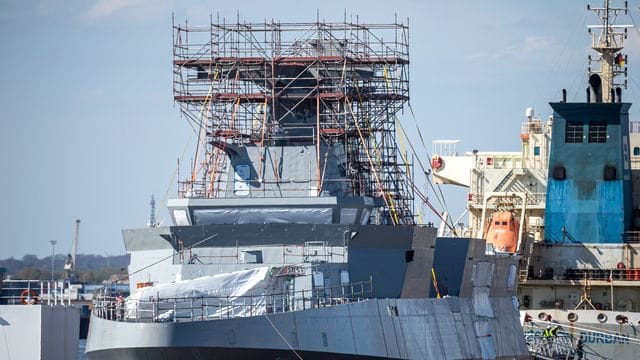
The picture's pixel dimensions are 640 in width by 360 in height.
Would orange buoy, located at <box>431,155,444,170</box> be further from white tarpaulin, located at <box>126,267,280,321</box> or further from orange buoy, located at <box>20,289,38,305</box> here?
white tarpaulin, located at <box>126,267,280,321</box>

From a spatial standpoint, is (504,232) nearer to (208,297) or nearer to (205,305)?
(208,297)

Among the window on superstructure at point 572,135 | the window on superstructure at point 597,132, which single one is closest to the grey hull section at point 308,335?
the window on superstructure at point 572,135

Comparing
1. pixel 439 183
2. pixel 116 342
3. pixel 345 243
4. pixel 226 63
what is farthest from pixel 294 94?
pixel 439 183

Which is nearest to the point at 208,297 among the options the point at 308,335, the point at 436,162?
the point at 308,335

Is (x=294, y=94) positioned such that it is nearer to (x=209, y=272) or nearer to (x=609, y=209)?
(x=209, y=272)

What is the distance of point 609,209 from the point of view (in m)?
71.2

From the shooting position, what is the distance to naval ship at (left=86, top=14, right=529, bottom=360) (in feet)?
147

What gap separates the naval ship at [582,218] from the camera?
68062mm

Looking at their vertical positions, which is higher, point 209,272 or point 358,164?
point 358,164

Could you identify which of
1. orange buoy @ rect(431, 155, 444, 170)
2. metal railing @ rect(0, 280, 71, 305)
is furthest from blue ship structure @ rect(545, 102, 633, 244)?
metal railing @ rect(0, 280, 71, 305)

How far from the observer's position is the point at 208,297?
4419 cm

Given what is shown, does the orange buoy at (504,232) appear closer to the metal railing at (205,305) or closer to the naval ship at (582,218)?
the naval ship at (582,218)

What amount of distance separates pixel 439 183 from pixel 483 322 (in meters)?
22.3

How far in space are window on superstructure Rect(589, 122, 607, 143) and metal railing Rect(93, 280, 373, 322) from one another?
88.1 feet
